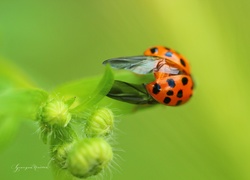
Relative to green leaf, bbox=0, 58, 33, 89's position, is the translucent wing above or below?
above

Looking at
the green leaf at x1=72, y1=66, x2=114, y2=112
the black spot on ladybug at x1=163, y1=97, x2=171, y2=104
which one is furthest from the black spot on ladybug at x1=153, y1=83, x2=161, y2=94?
the green leaf at x1=72, y1=66, x2=114, y2=112

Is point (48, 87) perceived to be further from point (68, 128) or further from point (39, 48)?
point (68, 128)

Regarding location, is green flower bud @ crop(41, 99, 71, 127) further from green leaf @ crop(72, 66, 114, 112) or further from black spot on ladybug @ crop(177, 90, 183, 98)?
black spot on ladybug @ crop(177, 90, 183, 98)

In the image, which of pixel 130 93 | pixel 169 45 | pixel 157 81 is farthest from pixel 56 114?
pixel 169 45

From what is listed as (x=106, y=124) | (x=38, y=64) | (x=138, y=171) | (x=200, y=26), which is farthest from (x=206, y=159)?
(x=106, y=124)

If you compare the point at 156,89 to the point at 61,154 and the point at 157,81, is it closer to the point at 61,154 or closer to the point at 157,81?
the point at 157,81

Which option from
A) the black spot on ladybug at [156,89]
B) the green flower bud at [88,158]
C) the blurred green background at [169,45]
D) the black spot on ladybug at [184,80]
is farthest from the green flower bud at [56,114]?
the blurred green background at [169,45]
